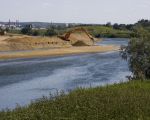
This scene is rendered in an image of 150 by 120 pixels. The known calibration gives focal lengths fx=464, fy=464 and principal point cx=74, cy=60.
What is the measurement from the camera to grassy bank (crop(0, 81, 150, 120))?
16.0 meters

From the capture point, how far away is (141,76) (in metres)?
31.9

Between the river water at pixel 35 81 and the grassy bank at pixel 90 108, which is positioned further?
the river water at pixel 35 81

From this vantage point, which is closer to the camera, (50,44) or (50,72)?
(50,72)

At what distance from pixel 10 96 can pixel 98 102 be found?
16032 millimetres

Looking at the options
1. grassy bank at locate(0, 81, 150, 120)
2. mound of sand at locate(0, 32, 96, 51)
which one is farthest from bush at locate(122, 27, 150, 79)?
mound of sand at locate(0, 32, 96, 51)

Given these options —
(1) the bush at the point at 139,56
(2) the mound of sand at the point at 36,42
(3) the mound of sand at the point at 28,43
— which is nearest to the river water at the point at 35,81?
(1) the bush at the point at 139,56

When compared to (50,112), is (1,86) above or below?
below

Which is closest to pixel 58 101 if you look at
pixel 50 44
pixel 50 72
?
pixel 50 72

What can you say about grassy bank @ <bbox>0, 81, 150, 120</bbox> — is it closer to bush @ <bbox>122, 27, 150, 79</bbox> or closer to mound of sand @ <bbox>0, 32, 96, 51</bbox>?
bush @ <bbox>122, 27, 150, 79</bbox>

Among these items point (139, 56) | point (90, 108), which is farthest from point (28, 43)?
point (90, 108)

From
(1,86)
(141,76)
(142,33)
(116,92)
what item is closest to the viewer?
(116,92)

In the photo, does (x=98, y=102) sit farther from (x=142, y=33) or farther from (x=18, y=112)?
(x=142, y=33)

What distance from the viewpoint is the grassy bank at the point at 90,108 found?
1605 centimetres

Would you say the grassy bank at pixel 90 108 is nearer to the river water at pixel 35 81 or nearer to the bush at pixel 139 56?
the river water at pixel 35 81
